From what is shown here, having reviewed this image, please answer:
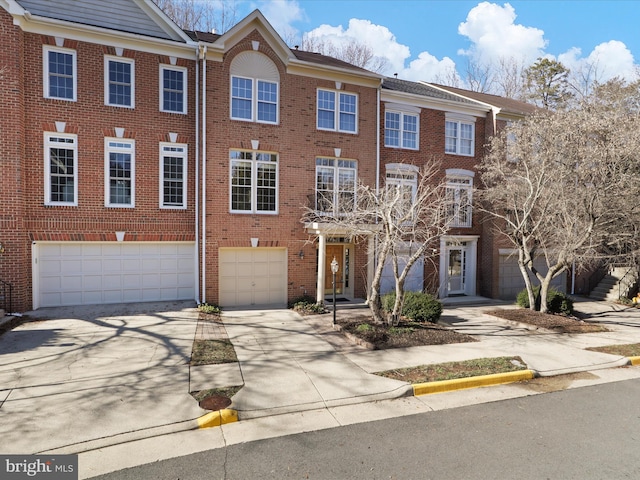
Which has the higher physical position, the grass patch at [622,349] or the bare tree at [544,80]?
the bare tree at [544,80]

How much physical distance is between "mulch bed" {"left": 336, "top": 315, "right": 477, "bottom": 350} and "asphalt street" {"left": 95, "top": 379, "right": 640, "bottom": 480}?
10.6 ft

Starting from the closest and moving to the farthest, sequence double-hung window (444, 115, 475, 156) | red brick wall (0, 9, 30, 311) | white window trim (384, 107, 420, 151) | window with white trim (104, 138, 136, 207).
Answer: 1. red brick wall (0, 9, 30, 311)
2. window with white trim (104, 138, 136, 207)
3. white window trim (384, 107, 420, 151)
4. double-hung window (444, 115, 475, 156)

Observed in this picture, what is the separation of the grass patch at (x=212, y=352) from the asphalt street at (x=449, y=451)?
10.1 ft

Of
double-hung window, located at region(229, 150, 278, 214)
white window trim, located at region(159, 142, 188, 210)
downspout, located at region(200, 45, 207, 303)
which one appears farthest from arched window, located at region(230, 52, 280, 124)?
white window trim, located at region(159, 142, 188, 210)

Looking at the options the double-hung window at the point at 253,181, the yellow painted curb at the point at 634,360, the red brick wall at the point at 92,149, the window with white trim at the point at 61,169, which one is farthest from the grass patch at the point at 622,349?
the window with white trim at the point at 61,169

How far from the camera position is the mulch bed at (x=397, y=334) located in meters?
9.10

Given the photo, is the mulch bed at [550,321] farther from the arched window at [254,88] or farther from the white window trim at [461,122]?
the arched window at [254,88]

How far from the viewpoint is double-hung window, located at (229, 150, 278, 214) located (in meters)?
13.5

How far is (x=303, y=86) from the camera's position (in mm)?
14195

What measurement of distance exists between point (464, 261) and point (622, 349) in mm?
8698

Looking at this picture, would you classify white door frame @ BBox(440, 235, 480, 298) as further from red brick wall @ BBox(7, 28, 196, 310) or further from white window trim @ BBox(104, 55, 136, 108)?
Answer: white window trim @ BBox(104, 55, 136, 108)

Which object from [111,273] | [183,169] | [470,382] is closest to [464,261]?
[470,382]

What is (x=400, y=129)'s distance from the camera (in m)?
16.2

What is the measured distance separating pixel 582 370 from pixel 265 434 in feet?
23.0
